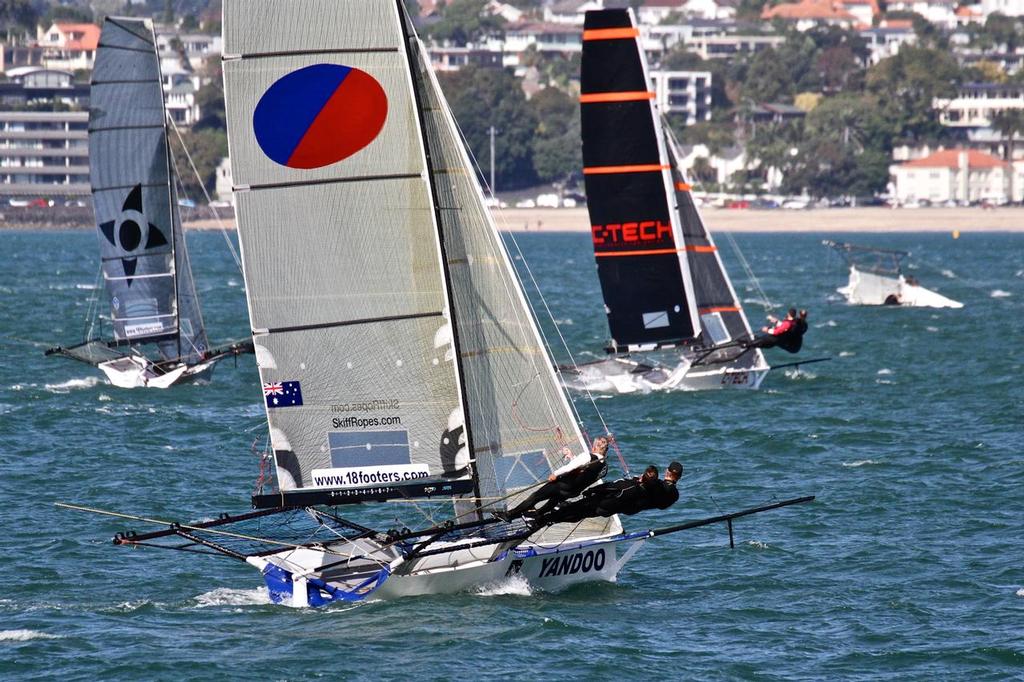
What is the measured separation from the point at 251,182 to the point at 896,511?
10.1 meters

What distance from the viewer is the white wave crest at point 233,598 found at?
17.7m

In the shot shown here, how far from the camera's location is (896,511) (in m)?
22.6

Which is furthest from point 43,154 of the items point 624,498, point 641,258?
point 624,498

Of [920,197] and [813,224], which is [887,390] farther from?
[920,197]

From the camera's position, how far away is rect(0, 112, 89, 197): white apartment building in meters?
157

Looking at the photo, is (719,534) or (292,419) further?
(719,534)

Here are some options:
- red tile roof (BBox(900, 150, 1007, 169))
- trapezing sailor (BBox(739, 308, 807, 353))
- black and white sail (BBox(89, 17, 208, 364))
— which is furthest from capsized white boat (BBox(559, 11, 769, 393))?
red tile roof (BBox(900, 150, 1007, 169))

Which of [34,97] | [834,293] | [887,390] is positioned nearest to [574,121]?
[34,97]

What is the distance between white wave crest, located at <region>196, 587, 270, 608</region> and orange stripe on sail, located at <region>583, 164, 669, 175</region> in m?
16.0

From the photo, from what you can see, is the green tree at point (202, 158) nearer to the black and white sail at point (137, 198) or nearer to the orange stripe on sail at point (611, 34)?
the black and white sail at point (137, 198)

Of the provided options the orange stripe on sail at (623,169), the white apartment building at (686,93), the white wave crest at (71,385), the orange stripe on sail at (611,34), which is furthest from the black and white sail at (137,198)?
the white apartment building at (686,93)

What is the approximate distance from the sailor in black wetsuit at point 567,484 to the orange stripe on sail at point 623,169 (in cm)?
1621

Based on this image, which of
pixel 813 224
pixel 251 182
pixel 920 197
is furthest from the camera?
pixel 920 197

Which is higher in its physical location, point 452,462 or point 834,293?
point 452,462
